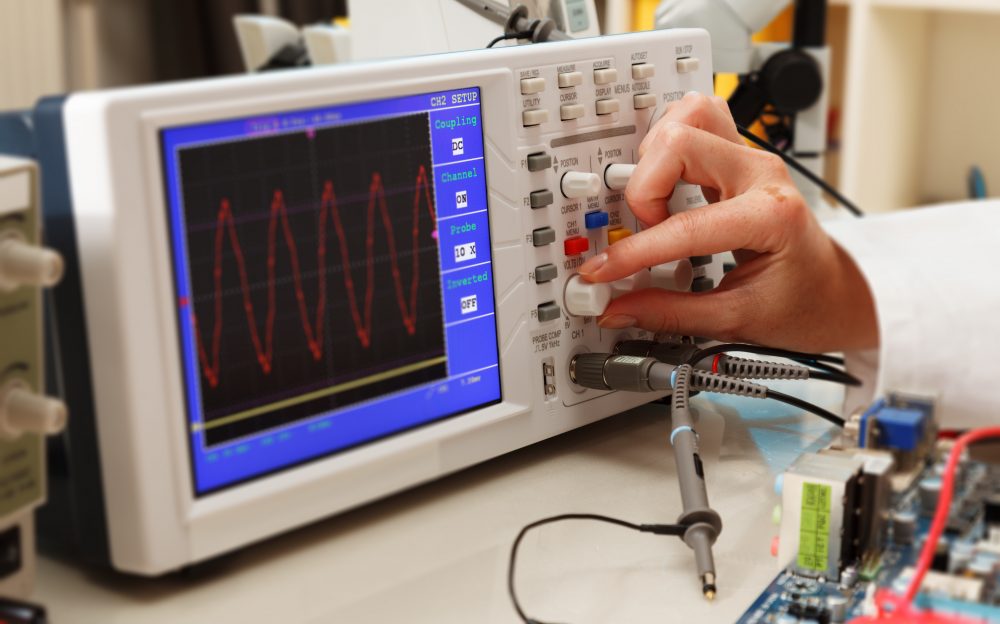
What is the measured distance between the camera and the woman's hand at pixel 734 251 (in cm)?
79

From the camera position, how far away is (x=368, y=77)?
0.66 metres

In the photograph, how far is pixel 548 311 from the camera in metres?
0.78

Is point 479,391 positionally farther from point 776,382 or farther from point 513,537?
point 776,382

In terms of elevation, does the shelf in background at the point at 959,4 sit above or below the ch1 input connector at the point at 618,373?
above

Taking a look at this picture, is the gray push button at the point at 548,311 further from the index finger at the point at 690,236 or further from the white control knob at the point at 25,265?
the white control knob at the point at 25,265

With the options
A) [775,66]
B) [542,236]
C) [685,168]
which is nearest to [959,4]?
[775,66]

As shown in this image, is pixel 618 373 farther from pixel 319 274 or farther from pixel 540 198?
pixel 319 274

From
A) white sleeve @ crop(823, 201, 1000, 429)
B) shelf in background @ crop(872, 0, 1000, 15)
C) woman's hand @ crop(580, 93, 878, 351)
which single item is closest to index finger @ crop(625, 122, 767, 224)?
woman's hand @ crop(580, 93, 878, 351)

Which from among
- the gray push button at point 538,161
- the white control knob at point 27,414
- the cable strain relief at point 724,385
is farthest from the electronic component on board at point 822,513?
the white control knob at point 27,414

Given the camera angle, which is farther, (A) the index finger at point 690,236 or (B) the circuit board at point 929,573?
(A) the index finger at point 690,236

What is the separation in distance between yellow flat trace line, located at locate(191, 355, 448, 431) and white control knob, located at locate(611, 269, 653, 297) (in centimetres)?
17

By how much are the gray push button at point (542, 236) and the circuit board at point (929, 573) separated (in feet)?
0.92

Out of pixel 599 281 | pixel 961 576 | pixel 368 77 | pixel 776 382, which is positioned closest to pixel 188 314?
pixel 368 77

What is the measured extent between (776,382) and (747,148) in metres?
0.24
